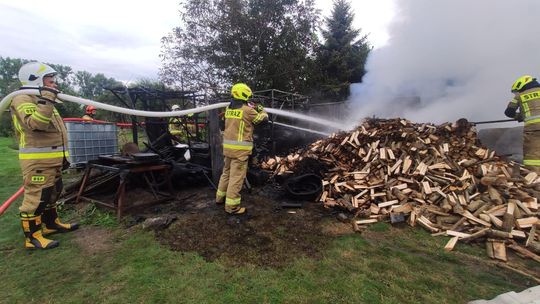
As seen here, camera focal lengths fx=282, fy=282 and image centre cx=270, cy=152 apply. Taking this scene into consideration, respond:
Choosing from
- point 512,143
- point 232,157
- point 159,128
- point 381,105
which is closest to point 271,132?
point 159,128

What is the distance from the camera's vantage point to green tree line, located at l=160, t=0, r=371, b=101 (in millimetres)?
19219

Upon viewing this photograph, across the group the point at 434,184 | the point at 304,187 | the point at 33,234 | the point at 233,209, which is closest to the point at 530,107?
the point at 434,184

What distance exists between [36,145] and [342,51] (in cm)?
2235

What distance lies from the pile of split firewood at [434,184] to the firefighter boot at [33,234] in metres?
4.11

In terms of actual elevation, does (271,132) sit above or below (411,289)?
above

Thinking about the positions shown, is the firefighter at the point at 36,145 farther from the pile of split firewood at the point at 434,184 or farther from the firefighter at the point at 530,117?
the firefighter at the point at 530,117

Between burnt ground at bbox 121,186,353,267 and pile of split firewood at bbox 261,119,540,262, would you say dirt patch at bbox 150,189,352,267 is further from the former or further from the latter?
pile of split firewood at bbox 261,119,540,262

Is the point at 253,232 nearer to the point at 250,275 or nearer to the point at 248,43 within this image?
the point at 250,275

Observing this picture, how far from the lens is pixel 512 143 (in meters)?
6.30

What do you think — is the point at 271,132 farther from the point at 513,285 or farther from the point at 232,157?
the point at 513,285

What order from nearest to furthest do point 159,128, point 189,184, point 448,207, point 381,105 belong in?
point 448,207, point 189,184, point 159,128, point 381,105

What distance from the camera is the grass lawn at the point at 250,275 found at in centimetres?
266

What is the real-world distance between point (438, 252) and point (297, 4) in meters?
20.1

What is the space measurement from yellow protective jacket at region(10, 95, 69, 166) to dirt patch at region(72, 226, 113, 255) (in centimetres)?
107
